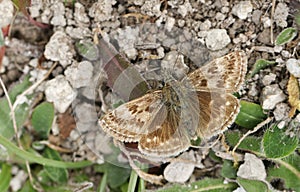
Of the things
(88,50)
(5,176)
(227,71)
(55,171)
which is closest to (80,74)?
(88,50)

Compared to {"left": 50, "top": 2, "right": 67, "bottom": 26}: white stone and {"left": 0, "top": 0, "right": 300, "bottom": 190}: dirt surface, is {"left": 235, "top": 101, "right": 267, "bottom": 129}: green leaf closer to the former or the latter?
{"left": 0, "top": 0, "right": 300, "bottom": 190}: dirt surface

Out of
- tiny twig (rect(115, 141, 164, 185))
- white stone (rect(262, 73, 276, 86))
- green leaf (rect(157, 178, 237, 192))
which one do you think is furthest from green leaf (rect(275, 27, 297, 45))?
tiny twig (rect(115, 141, 164, 185))

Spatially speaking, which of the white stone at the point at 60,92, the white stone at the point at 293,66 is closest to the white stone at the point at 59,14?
the white stone at the point at 60,92

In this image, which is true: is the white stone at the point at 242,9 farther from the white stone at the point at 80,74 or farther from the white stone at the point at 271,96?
the white stone at the point at 80,74

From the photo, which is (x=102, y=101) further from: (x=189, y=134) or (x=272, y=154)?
(x=272, y=154)

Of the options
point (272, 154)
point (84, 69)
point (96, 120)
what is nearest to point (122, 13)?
point (84, 69)

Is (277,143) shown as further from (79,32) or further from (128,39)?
(79,32)
